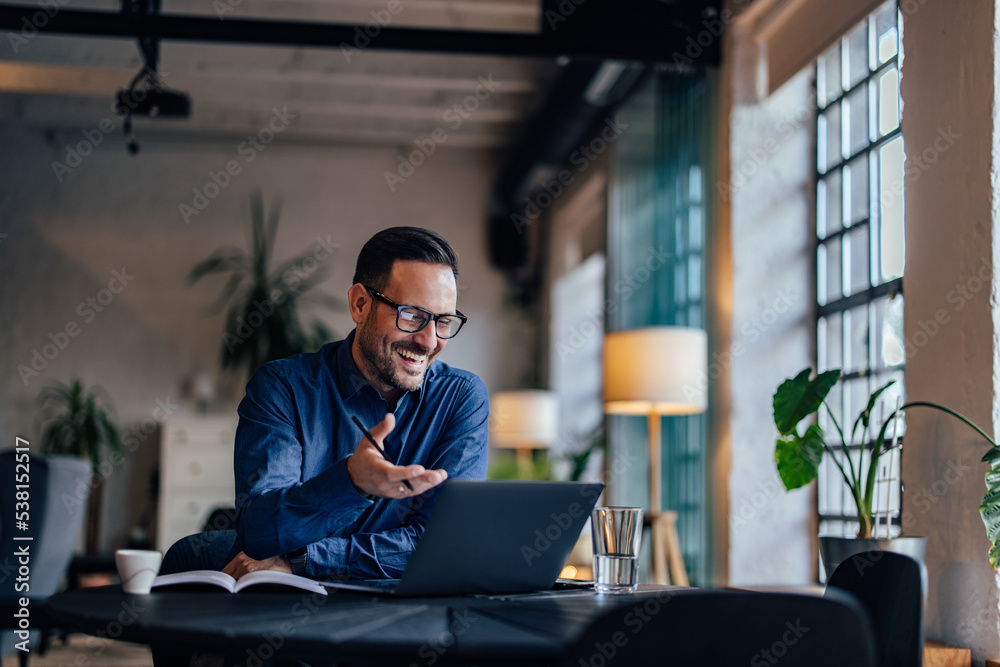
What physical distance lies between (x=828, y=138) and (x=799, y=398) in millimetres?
1707

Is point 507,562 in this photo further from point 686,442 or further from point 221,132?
point 221,132

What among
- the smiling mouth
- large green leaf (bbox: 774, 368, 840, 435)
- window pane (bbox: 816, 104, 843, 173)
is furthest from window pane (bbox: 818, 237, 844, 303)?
the smiling mouth

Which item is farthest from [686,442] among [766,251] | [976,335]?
[976,335]

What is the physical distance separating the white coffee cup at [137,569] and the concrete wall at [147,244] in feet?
21.9

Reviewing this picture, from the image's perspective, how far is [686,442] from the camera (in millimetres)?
4973

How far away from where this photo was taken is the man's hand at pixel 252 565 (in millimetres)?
1674

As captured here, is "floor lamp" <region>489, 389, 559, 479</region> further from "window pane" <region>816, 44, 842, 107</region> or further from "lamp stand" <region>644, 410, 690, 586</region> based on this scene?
"window pane" <region>816, 44, 842, 107</region>

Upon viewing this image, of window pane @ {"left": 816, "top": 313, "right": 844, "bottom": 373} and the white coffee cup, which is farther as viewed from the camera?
window pane @ {"left": 816, "top": 313, "right": 844, "bottom": 373}

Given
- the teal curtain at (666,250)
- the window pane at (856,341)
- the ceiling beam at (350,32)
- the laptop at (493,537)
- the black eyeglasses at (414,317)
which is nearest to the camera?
the laptop at (493,537)

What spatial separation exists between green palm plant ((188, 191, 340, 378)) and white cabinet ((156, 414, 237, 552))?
53cm

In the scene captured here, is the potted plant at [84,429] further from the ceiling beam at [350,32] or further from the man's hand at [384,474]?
the man's hand at [384,474]

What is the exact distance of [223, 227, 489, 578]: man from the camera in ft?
5.68

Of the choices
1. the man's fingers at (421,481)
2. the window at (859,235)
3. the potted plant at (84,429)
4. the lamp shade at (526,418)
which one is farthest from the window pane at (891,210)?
the potted plant at (84,429)

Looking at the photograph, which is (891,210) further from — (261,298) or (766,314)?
(261,298)
